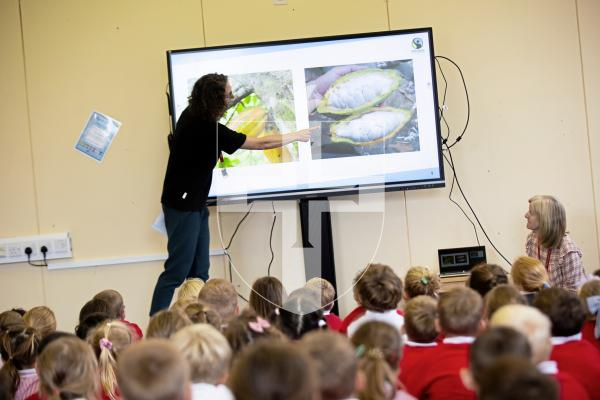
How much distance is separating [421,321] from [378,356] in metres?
0.59

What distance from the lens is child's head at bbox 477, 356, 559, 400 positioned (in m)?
1.35

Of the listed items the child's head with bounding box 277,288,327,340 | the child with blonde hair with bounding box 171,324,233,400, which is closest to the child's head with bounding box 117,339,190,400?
the child with blonde hair with bounding box 171,324,233,400

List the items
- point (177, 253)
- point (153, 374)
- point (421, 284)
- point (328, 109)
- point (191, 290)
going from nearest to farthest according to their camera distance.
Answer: point (153, 374)
point (421, 284)
point (191, 290)
point (177, 253)
point (328, 109)

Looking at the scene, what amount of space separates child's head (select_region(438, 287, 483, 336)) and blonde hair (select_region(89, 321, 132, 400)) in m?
1.02

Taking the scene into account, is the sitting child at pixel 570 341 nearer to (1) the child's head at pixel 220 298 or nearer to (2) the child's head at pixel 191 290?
(1) the child's head at pixel 220 298

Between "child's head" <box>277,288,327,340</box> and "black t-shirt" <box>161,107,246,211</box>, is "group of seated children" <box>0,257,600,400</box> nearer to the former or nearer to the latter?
"child's head" <box>277,288,327,340</box>

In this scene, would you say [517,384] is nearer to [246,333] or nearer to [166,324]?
[246,333]

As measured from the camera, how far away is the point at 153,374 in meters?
1.56

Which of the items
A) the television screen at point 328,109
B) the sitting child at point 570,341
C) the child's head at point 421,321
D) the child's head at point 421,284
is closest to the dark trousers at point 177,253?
the television screen at point 328,109

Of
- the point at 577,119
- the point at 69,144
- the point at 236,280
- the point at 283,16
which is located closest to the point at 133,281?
the point at 236,280

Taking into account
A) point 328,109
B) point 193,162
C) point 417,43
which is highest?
point 417,43

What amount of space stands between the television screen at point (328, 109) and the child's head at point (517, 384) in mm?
3001

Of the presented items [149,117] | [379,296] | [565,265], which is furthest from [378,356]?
[149,117]

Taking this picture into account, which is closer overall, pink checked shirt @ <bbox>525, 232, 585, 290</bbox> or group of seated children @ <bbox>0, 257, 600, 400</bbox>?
group of seated children @ <bbox>0, 257, 600, 400</bbox>
